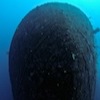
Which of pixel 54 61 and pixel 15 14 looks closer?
pixel 54 61

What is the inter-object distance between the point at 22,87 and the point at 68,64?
0.79 feet

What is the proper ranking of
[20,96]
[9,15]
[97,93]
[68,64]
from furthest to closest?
[9,15]
[97,93]
[20,96]
[68,64]

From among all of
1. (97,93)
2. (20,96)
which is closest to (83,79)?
(20,96)

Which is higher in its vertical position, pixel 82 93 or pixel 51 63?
pixel 51 63

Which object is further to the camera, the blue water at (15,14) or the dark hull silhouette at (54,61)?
the blue water at (15,14)

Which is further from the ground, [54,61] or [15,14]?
[15,14]

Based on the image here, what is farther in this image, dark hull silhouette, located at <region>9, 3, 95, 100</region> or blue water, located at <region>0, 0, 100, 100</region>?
blue water, located at <region>0, 0, 100, 100</region>

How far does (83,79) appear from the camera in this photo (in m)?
1.04

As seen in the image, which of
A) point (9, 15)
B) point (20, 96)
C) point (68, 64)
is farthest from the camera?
point (9, 15)

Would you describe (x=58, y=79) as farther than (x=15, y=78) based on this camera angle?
No

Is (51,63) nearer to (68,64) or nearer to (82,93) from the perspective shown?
(68,64)

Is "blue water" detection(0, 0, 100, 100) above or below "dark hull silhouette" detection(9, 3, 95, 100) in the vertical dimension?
above

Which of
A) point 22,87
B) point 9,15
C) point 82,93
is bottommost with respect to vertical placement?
point 82,93

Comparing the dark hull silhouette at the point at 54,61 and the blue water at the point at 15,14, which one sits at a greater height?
the blue water at the point at 15,14
